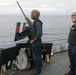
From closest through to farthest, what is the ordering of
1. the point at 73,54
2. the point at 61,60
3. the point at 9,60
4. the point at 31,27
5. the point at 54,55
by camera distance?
the point at 73,54 → the point at 31,27 → the point at 9,60 → the point at 61,60 → the point at 54,55

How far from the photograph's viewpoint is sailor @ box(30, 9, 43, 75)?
8.20m

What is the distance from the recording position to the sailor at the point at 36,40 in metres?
8.20

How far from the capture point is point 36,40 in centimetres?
837

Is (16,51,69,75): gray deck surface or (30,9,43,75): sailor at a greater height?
(30,9,43,75): sailor

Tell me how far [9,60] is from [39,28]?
1.63 meters

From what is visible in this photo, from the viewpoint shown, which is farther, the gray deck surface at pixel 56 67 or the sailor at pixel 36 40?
the gray deck surface at pixel 56 67

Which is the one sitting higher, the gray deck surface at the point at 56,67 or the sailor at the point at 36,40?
the sailor at the point at 36,40

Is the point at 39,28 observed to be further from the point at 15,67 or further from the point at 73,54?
the point at 15,67

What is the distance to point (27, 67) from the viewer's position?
9.27 metres

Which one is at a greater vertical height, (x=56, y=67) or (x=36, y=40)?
(x=36, y=40)

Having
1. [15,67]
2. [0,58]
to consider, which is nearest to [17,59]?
[15,67]

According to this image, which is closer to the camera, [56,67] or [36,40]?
[36,40]

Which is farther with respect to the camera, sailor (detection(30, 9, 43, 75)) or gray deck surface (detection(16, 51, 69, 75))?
gray deck surface (detection(16, 51, 69, 75))

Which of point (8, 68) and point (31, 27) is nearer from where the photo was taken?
point (31, 27)
